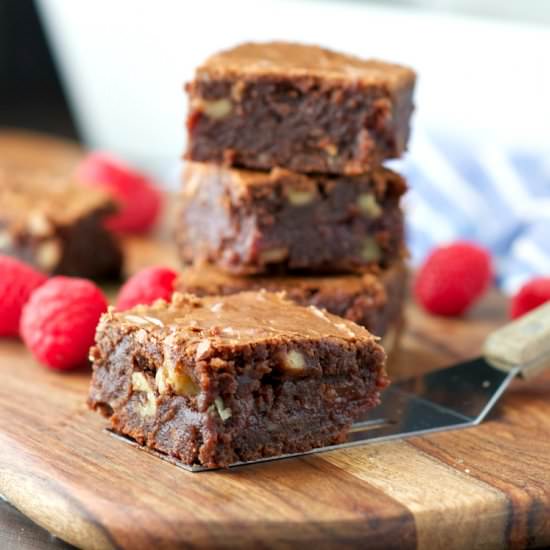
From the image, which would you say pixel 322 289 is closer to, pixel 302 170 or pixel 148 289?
pixel 302 170

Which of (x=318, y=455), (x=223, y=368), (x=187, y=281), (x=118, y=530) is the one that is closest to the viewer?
(x=118, y=530)

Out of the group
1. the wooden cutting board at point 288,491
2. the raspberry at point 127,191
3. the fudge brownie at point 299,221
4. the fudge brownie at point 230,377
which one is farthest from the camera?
the raspberry at point 127,191

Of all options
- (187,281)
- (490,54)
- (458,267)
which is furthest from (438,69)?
(187,281)

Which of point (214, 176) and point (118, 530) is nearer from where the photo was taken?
A: point (118, 530)

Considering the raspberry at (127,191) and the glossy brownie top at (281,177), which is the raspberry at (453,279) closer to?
the glossy brownie top at (281,177)

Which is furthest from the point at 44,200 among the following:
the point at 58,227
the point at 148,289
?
the point at 148,289

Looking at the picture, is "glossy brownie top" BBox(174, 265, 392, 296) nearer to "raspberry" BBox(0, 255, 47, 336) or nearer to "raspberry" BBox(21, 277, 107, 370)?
"raspberry" BBox(21, 277, 107, 370)

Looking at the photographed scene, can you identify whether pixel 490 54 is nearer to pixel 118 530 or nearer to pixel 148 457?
pixel 148 457

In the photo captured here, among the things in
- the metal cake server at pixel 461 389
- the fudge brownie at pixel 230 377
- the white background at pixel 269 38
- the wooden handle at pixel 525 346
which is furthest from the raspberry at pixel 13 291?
the white background at pixel 269 38
